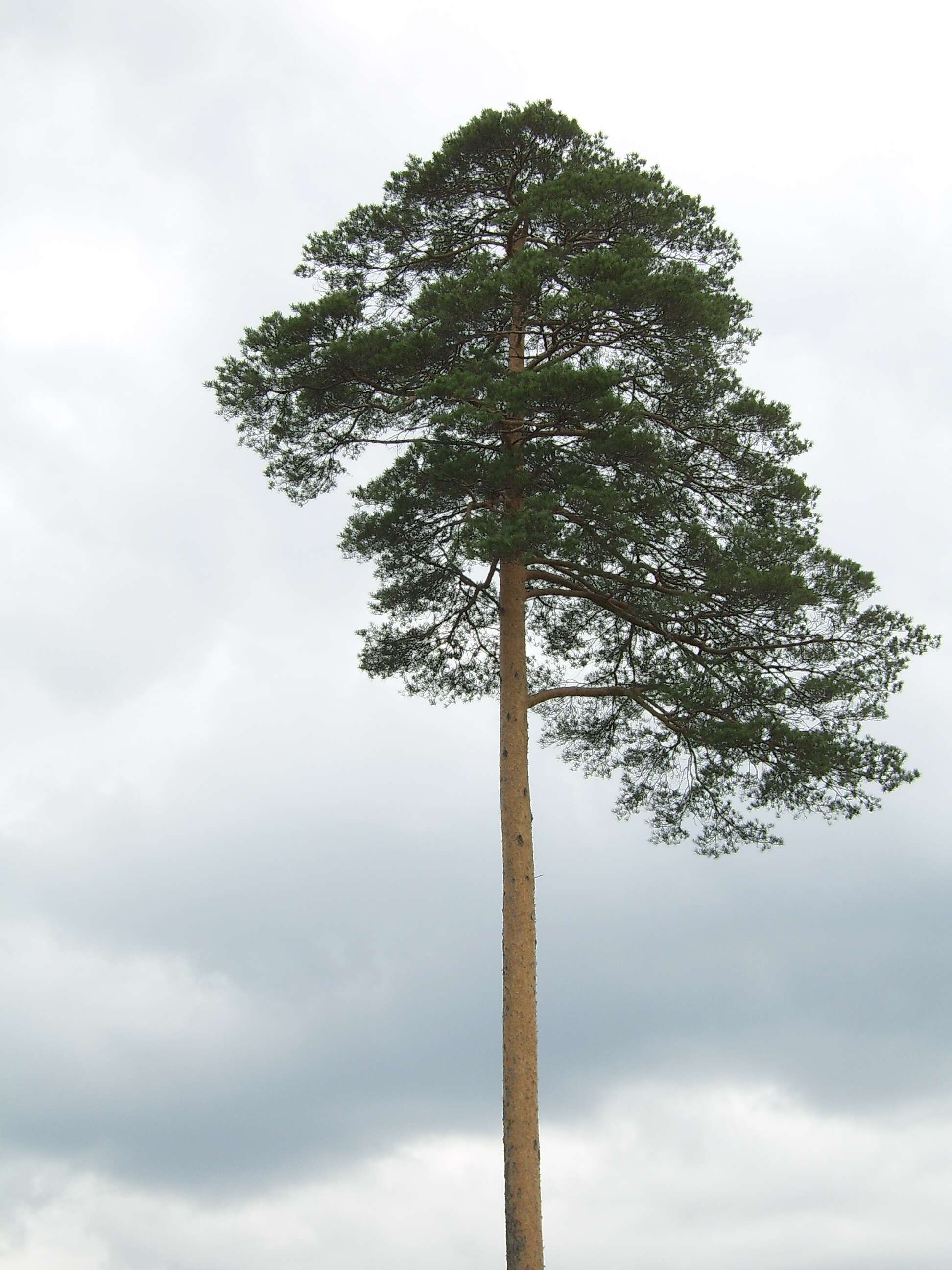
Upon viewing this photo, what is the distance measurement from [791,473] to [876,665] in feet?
8.32

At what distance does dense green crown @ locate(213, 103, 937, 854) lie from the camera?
43.8 ft

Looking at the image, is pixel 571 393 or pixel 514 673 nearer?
pixel 571 393

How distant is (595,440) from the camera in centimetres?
1329

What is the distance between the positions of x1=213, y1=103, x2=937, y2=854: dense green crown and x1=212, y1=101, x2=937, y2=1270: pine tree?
0.03 meters

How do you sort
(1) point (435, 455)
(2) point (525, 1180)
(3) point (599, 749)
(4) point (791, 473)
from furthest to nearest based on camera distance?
(3) point (599, 749)
(4) point (791, 473)
(1) point (435, 455)
(2) point (525, 1180)

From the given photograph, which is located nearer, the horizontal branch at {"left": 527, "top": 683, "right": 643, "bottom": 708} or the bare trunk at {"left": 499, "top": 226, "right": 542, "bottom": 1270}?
the bare trunk at {"left": 499, "top": 226, "right": 542, "bottom": 1270}

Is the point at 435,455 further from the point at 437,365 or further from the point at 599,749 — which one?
the point at 599,749

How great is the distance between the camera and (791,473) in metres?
14.9

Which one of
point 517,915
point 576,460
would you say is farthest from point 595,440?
point 517,915

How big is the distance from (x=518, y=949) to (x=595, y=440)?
5483 millimetres

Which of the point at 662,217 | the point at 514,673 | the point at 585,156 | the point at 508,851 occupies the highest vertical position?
the point at 585,156

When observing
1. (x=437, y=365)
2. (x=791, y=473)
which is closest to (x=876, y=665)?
(x=791, y=473)

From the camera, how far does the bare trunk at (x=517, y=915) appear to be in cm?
1203

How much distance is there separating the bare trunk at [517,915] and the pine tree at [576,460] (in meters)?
0.03
